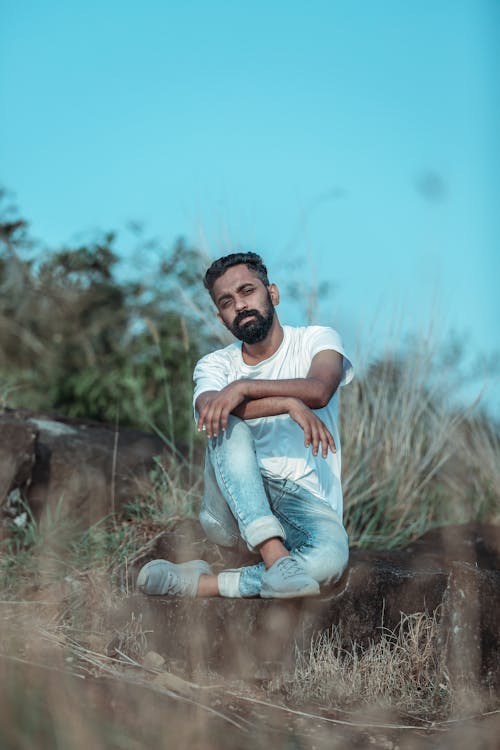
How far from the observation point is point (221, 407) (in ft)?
9.56

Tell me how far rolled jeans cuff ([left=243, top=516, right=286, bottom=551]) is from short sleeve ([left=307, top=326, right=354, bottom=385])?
62cm

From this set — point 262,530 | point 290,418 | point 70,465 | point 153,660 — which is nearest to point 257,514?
point 262,530

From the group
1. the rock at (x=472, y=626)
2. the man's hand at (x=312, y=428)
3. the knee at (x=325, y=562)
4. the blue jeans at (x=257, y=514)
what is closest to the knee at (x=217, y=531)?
the blue jeans at (x=257, y=514)

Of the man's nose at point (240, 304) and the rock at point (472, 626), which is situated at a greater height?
the man's nose at point (240, 304)

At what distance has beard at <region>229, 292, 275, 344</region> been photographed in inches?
127

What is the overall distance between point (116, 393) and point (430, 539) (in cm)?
267

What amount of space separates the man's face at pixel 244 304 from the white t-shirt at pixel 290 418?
12 centimetres

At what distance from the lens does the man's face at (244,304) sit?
322cm

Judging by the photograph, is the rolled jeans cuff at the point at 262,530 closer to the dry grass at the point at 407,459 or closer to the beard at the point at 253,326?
the beard at the point at 253,326

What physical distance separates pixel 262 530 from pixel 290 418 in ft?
1.75

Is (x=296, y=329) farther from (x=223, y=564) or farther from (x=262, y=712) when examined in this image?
(x=262, y=712)

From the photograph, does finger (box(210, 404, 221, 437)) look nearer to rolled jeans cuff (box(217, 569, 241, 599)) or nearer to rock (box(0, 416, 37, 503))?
rolled jeans cuff (box(217, 569, 241, 599))

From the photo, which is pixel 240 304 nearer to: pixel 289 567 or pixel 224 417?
pixel 224 417

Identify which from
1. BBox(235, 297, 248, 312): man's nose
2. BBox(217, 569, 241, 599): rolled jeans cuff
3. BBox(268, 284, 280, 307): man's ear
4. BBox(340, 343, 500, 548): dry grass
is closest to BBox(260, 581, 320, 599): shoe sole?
BBox(217, 569, 241, 599): rolled jeans cuff
